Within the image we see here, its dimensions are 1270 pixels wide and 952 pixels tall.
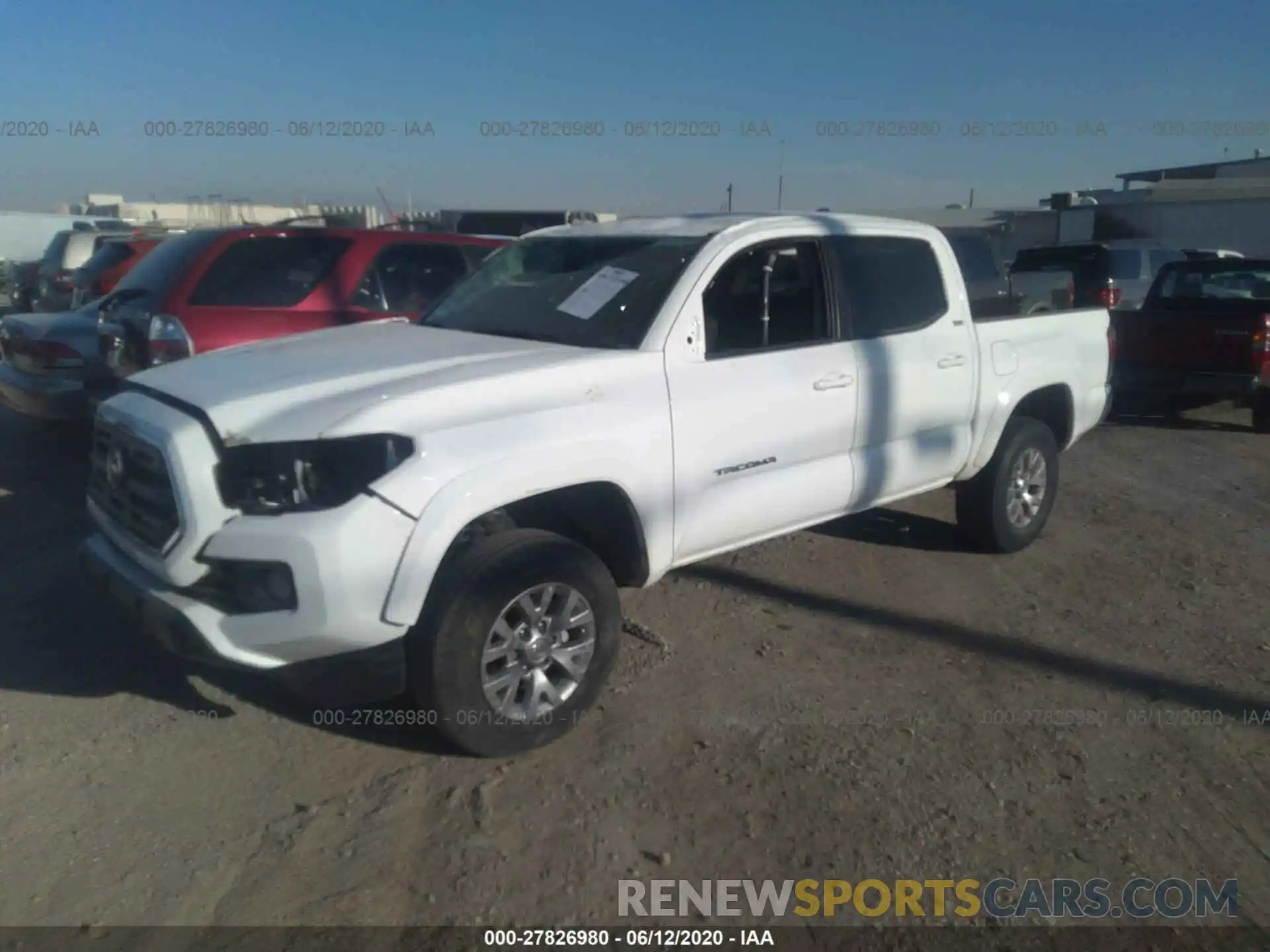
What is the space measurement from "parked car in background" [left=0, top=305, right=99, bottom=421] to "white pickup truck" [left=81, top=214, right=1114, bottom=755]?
2.76m

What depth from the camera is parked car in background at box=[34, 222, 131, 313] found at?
14.1m

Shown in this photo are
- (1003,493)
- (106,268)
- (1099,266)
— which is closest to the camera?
(1003,493)

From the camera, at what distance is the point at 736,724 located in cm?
402

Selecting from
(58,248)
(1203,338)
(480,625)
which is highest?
(58,248)

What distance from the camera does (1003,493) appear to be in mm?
5852

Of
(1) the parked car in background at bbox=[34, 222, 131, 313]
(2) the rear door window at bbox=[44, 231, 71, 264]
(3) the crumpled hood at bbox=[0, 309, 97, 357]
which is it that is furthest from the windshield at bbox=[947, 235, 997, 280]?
(2) the rear door window at bbox=[44, 231, 71, 264]

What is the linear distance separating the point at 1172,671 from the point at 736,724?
6.66ft

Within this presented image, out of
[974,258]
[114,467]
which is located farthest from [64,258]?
[114,467]

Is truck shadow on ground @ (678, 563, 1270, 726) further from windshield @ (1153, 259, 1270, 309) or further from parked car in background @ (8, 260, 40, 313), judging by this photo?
parked car in background @ (8, 260, 40, 313)

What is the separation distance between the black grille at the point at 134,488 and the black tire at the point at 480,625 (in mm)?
888

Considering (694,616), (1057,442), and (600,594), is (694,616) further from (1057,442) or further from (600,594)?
(1057,442)

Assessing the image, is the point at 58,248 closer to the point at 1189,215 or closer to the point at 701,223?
the point at 701,223

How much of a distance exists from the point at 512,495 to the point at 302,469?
69cm

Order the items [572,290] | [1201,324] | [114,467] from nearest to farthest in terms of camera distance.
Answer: [114,467], [572,290], [1201,324]
